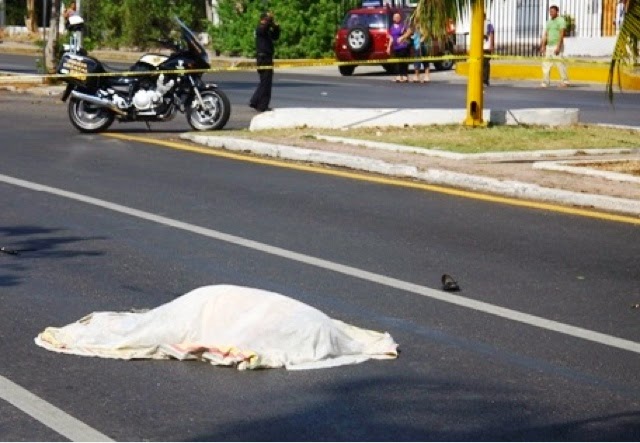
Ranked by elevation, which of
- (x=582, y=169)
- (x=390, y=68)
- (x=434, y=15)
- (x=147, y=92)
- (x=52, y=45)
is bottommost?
(x=582, y=169)

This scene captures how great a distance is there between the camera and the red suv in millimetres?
43750

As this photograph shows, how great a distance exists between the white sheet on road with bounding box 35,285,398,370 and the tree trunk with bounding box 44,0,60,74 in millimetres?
25504

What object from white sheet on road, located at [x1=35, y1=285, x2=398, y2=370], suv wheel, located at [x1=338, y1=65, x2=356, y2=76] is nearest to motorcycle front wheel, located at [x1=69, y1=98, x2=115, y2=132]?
white sheet on road, located at [x1=35, y1=285, x2=398, y2=370]

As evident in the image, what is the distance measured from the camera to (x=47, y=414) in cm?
719

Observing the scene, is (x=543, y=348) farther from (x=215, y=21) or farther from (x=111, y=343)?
(x=215, y=21)

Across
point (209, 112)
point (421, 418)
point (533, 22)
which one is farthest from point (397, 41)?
point (421, 418)

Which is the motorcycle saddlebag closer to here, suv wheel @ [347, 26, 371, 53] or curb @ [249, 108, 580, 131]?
curb @ [249, 108, 580, 131]

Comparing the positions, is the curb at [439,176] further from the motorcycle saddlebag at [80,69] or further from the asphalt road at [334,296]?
the motorcycle saddlebag at [80,69]

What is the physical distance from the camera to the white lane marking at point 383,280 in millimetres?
8891

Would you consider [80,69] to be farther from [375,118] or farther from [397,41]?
[397,41]

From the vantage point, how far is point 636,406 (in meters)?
7.37

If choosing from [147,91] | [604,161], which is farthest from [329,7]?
[604,161]

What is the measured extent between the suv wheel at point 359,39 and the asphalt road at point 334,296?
26501mm

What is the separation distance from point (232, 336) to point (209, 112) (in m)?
13.5
